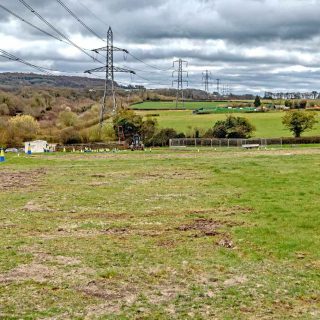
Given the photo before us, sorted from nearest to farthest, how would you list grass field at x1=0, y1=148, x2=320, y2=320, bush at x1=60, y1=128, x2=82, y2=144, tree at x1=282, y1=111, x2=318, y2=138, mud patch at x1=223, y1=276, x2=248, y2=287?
grass field at x1=0, y1=148, x2=320, y2=320 → mud patch at x1=223, y1=276, x2=248, y2=287 → tree at x1=282, y1=111, x2=318, y2=138 → bush at x1=60, y1=128, x2=82, y2=144

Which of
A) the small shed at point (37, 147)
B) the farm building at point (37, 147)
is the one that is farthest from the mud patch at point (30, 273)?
the small shed at point (37, 147)

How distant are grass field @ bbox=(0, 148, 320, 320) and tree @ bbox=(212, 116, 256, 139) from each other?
2095 inches

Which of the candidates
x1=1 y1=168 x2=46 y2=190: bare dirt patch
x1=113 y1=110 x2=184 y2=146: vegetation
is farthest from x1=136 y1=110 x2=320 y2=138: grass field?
x1=1 y1=168 x2=46 y2=190: bare dirt patch

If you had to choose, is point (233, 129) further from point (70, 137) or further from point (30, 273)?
point (30, 273)

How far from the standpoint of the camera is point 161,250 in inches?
558

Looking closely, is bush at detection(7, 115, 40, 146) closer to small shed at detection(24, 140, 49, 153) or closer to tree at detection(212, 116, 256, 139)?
small shed at detection(24, 140, 49, 153)

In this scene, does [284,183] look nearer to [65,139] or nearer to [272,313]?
[272,313]

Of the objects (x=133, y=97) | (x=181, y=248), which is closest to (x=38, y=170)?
(x=181, y=248)

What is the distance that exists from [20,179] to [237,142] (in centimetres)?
4628

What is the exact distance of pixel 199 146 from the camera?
7475 centimetres

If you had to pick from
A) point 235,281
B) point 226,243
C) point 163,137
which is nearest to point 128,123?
point 163,137

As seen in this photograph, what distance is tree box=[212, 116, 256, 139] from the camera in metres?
81.3

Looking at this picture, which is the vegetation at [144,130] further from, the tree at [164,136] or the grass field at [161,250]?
the grass field at [161,250]

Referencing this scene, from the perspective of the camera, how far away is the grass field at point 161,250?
9891mm
